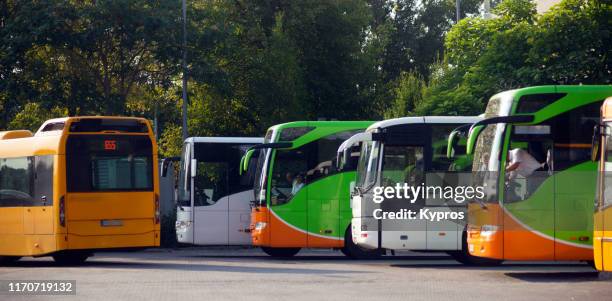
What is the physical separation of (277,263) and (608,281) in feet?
25.9

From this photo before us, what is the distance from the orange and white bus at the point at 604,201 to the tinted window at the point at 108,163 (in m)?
9.74

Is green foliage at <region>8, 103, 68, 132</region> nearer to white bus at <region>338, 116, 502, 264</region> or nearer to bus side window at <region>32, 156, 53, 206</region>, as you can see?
bus side window at <region>32, 156, 53, 206</region>

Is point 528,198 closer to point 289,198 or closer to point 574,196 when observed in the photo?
point 574,196

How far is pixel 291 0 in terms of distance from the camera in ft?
149

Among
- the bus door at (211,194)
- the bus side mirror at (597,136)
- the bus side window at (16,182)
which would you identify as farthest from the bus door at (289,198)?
the bus side mirror at (597,136)

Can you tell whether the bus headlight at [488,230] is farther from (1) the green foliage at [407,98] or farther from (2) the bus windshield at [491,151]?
(1) the green foliage at [407,98]

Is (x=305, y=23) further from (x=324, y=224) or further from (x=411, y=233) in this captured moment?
(x=411, y=233)

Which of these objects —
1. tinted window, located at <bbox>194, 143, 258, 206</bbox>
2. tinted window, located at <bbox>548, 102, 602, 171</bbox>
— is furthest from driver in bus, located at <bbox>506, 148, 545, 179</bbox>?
tinted window, located at <bbox>194, 143, 258, 206</bbox>

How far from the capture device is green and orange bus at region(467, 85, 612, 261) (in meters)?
18.0

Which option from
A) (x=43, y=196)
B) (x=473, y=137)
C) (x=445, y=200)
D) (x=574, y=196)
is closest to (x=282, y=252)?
(x=445, y=200)

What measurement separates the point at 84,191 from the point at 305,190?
5660 millimetres

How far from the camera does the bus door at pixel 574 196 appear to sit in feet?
59.4

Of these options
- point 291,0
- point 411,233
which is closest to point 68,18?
point 291,0

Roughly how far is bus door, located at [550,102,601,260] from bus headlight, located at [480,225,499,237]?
103cm
